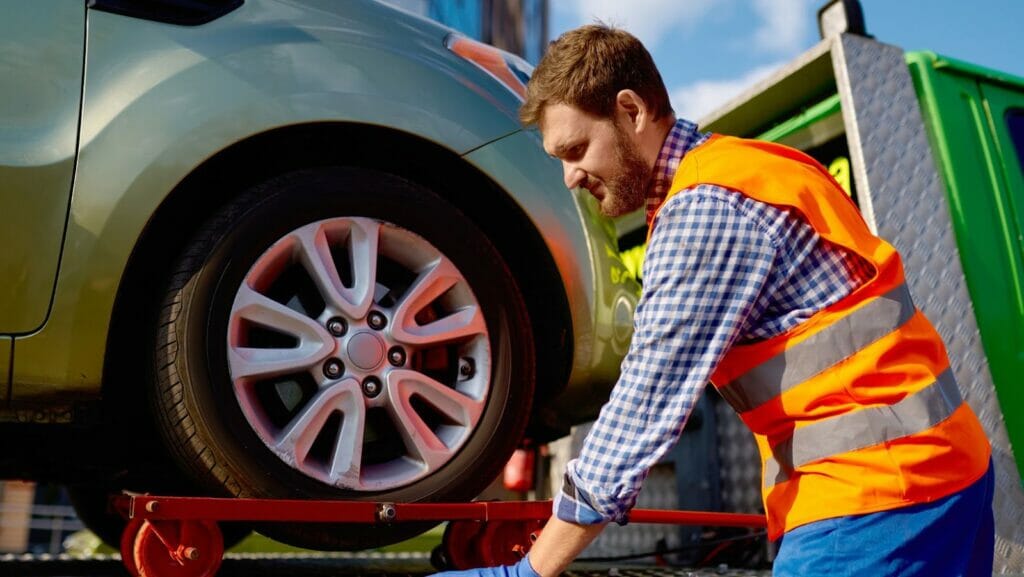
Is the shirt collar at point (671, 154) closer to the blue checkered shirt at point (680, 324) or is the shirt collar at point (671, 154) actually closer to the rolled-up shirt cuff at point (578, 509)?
the blue checkered shirt at point (680, 324)

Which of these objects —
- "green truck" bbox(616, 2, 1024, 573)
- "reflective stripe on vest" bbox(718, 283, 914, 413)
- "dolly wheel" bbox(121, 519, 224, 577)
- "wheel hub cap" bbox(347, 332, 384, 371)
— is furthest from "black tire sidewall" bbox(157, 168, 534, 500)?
"green truck" bbox(616, 2, 1024, 573)

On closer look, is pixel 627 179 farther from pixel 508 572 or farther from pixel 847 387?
pixel 508 572

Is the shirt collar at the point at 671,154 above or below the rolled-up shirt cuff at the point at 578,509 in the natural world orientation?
above

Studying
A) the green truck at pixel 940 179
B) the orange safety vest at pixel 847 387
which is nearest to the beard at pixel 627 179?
the orange safety vest at pixel 847 387

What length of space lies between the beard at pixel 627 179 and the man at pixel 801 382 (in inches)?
5.4

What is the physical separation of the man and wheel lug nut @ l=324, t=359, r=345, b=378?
687mm

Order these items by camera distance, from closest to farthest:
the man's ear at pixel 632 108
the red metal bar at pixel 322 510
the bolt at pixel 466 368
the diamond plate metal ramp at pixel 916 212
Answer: the man's ear at pixel 632 108, the red metal bar at pixel 322 510, the bolt at pixel 466 368, the diamond plate metal ramp at pixel 916 212

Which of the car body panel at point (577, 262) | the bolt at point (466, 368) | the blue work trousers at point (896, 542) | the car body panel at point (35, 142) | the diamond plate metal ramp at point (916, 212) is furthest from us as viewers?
the diamond plate metal ramp at point (916, 212)

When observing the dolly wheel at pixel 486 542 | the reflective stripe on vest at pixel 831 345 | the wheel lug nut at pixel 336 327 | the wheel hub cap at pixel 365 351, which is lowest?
the dolly wheel at pixel 486 542

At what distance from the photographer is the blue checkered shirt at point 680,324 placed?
1.21 meters

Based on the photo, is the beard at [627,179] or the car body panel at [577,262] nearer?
the beard at [627,179]

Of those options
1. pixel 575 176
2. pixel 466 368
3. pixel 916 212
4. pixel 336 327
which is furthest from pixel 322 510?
pixel 916 212

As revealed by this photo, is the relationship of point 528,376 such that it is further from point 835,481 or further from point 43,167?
point 43,167

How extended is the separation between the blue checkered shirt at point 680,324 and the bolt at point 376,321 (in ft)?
2.51
